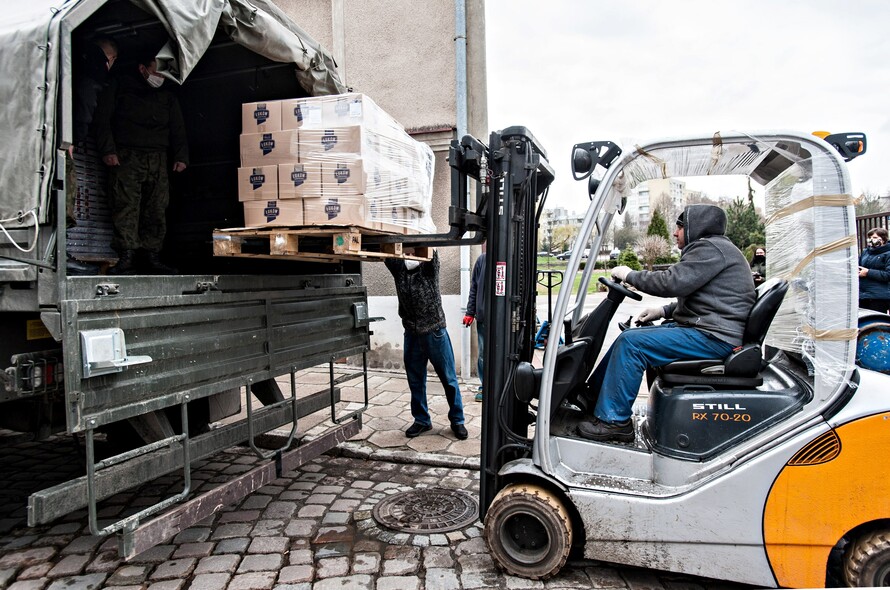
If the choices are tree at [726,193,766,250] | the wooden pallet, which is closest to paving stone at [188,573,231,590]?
the wooden pallet

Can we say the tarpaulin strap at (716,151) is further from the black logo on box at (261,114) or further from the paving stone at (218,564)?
the paving stone at (218,564)

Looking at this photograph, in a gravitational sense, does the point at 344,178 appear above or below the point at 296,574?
above

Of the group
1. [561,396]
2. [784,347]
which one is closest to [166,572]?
[561,396]

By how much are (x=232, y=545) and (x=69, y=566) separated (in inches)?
36.4

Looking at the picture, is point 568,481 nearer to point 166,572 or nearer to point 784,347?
point 784,347

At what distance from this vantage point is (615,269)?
343 centimetres

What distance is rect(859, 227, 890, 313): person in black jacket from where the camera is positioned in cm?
686

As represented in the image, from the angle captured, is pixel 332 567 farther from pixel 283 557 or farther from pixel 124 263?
pixel 124 263

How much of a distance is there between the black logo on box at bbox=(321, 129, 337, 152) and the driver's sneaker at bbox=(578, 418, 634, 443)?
2328mm

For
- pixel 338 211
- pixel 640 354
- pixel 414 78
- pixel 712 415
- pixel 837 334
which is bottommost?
pixel 712 415

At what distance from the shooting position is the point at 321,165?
364 cm

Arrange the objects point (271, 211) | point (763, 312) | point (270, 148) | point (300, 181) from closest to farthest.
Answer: point (763, 312) < point (300, 181) < point (271, 211) < point (270, 148)

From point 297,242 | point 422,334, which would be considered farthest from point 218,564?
point 422,334

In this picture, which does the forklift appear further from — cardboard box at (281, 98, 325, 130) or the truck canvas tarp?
the truck canvas tarp
